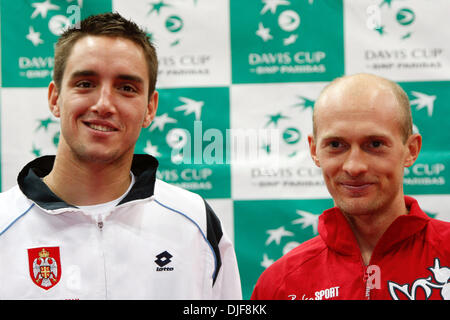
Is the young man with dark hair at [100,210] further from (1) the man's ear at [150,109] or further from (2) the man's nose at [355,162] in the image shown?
(2) the man's nose at [355,162]

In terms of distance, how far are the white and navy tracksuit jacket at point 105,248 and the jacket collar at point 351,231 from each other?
0.35 meters

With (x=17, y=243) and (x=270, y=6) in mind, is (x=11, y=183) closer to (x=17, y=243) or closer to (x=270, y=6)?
(x=17, y=243)

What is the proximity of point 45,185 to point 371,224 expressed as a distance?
943 mm

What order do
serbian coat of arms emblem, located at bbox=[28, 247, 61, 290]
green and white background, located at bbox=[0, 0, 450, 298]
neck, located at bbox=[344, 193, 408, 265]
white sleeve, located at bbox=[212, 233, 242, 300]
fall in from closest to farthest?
serbian coat of arms emblem, located at bbox=[28, 247, 61, 290] → neck, located at bbox=[344, 193, 408, 265] → white sleeve, located at bbox=[212, 233, 242, 300] → green and white background, located at bbox=[0, 0, 450, 298]

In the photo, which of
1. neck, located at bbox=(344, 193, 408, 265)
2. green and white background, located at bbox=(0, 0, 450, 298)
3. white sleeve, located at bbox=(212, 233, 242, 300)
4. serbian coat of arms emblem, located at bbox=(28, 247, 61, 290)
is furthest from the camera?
green and white background, located at bbox=(0, 0, 450, 298)

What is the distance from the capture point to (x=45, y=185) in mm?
1314

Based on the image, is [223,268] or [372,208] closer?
[372,208]

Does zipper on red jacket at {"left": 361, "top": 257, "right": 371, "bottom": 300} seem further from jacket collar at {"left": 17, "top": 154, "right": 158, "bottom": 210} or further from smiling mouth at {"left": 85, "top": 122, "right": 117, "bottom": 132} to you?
smiling mouth at {"left": 85, "top": 122, "right": 117, "bottom": 132}

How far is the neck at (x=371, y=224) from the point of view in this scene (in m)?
1.34

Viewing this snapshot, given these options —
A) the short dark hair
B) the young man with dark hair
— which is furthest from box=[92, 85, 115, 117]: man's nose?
the short dark hair

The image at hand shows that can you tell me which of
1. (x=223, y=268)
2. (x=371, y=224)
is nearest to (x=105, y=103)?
(x=223, y=268)

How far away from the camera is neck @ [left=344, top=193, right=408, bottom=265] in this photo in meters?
1.34

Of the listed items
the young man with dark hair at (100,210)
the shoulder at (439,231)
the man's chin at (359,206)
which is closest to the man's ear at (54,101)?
the young man with dark hair at (100,210)

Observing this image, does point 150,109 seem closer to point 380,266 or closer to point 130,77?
point 130,77
